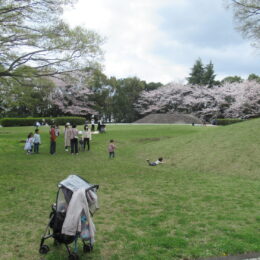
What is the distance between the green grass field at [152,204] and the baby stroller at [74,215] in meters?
0.27

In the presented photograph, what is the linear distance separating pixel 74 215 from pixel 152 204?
318cm

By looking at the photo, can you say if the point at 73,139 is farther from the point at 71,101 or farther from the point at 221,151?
the point at 71,101

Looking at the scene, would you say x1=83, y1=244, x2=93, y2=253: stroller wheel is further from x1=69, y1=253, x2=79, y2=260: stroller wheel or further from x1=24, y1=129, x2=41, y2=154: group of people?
x1=24, y1=129, x2=41, y2=154: group of people

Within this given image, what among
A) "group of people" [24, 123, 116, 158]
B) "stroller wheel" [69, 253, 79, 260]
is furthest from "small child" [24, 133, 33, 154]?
"stroller wheel" [69, 253, 79, 260]

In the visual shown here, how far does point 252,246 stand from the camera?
13.4 feet

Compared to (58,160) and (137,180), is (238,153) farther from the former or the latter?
(58,160)

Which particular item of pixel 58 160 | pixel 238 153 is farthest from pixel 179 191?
pixel 58 160

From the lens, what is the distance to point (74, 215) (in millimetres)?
3691

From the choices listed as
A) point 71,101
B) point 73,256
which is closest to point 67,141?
point 73,256

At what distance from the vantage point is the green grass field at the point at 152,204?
416 centimetres

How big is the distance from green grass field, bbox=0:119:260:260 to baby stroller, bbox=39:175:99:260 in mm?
273

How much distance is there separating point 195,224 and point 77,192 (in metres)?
2.50

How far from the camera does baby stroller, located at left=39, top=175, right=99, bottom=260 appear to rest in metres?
3.70

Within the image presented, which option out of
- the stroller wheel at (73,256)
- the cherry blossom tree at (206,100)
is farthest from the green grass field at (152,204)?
the cherry blossom tree at (206,100)
